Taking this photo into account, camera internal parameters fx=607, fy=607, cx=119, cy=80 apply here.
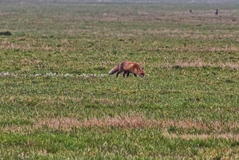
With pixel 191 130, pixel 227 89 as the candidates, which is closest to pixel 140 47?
pixel 227 89

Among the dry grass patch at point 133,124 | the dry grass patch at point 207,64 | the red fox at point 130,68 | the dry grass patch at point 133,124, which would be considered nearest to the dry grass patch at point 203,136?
the dry grass patch at point 133,124

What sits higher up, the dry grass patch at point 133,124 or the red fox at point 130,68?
the dry grass patch at point 133,124

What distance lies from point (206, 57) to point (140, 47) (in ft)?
21.1

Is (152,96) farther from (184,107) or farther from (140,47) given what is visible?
(140,47)

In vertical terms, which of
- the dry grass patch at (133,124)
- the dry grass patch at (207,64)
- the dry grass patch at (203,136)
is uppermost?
the dry grass patch at (203,136)

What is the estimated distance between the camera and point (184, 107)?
50.6ft

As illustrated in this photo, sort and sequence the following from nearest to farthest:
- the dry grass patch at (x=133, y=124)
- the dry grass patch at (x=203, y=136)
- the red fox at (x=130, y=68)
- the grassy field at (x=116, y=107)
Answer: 1. the grassy field at (x=116, y=107)
2. the dry grass patch at (x=203, y=136)
3. the dry grass patch at (x=133, y=124)
4. the red fox at (x=130, y=68)

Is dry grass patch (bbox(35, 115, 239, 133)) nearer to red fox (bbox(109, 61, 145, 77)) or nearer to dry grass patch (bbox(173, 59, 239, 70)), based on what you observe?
red fox (bbox(109, 61, 145, 77))

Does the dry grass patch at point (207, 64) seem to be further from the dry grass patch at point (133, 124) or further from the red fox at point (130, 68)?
the dry grass patch at point (133, 124)

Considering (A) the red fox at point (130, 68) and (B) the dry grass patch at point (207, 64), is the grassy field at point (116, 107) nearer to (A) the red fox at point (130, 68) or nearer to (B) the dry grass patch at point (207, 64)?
(B) the dry grass patch at point (207, 64)

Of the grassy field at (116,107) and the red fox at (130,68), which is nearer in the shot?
the grassy field at (116,107)

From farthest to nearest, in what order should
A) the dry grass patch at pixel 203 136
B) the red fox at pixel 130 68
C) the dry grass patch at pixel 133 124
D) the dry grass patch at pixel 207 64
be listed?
the dry grass patch at pixel 207 64 → the red fox at pixel 130 68 → the dry grass patch at pixel 133 124 → the dry grass patch at pixel 203 136

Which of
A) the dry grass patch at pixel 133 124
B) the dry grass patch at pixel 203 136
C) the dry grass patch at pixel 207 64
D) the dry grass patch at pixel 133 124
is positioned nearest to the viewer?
the dry grass patch at pixel 203 136

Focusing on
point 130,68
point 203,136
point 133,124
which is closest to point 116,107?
point 133,124
